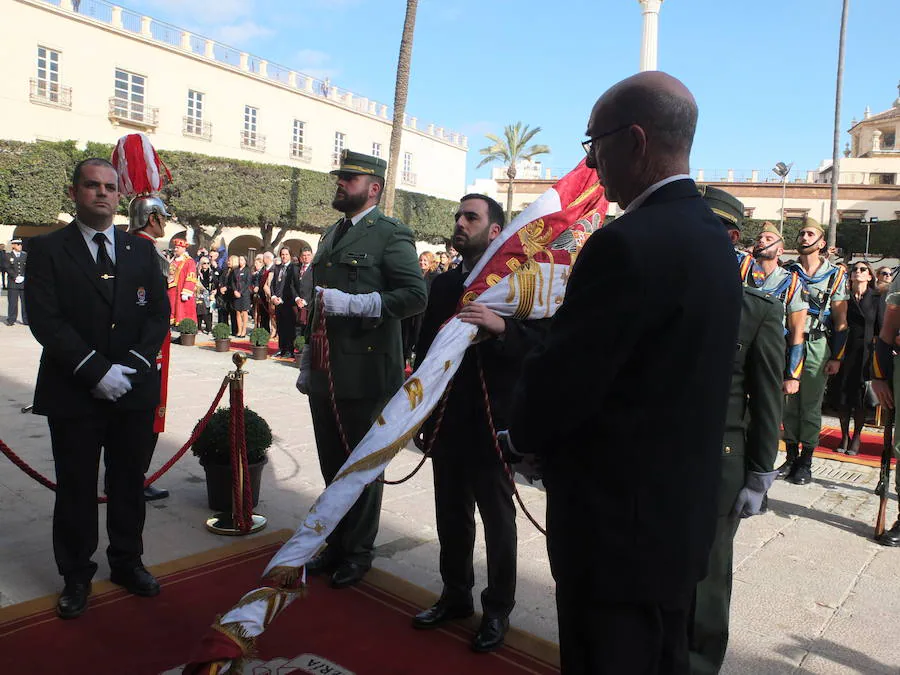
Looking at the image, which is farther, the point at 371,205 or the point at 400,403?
the point at 371,205

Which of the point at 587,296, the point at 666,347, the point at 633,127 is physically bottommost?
the point at 666,347

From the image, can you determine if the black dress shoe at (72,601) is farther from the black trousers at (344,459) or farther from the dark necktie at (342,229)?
the dark necktie at (342,229)

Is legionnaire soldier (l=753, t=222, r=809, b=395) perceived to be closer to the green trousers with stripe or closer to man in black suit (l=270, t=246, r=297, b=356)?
the green trousers with stripe

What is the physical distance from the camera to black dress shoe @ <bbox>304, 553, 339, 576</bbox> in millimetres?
4074

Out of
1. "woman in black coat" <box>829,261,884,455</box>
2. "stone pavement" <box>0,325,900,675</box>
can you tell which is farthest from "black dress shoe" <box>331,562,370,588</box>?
"woman in black coat" <box>829,261,884,455</box>

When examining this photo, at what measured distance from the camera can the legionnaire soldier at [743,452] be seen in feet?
9.29

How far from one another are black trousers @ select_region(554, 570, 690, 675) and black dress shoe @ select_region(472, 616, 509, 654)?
5.09 feet

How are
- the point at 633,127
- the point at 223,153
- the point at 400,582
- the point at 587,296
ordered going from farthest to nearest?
1. the point at 223,153
2. the point at 400,582
3. the point at 633,127
4. the point at 587,296

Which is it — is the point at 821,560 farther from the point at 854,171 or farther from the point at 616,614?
the point at 854,171

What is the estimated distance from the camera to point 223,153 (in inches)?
1581

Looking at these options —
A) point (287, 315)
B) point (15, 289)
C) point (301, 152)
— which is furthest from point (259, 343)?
point (301, 152)

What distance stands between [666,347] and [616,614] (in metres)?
0.63

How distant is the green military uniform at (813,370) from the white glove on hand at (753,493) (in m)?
3.94

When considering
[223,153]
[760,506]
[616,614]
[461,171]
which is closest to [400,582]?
[760,506]
